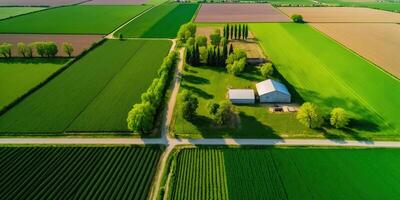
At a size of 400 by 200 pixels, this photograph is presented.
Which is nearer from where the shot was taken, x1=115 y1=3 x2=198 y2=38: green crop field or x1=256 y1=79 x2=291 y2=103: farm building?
x1=256 y1=79 x2=291 y2=103: farm building

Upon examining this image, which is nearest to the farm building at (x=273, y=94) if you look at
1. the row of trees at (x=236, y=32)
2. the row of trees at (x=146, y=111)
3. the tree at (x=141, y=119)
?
the row of trees at (x=146, y=111)

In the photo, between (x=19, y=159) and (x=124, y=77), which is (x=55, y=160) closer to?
(x=19, y=159)

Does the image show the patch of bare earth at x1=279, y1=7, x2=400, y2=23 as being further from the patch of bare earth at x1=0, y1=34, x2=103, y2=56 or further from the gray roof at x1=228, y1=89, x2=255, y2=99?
the patch of bare earth at x1=0, y1=34, x2=103, y2=56

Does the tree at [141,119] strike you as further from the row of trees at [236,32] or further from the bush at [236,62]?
the row of trees at [236,32]

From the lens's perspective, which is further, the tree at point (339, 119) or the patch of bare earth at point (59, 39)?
the patch of bare earth at point (59, 39)

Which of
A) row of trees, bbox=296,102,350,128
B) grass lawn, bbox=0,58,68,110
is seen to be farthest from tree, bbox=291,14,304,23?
grass lawn, bbox=0,58,68,110

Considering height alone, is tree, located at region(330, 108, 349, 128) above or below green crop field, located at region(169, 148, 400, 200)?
above

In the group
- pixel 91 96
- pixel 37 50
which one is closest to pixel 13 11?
pixel 37 50
